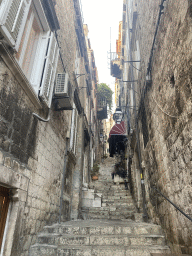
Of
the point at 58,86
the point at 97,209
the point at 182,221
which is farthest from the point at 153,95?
the point at 97,209

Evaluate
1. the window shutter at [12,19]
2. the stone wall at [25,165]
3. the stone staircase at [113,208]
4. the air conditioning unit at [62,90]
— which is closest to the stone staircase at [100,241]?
the stone wall at [25,165]

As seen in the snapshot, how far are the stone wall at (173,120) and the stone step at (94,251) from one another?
1.62 feet

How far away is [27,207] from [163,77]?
13.0ft

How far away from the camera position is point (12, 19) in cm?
296

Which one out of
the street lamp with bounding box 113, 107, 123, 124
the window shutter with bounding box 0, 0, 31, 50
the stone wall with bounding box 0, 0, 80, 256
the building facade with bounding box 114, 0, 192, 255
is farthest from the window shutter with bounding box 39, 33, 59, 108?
the street lamp with bounding box 113, 107, 123, 124

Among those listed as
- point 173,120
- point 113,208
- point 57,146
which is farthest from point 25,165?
point 113,208

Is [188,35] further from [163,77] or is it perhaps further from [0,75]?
[0,75]

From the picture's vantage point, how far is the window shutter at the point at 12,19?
2.73 m

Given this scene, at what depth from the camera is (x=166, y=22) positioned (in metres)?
3.87

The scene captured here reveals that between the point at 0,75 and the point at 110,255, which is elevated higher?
the point at 0,75

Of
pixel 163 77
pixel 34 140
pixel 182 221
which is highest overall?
pixel 163 77

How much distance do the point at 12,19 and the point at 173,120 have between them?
3310 mm

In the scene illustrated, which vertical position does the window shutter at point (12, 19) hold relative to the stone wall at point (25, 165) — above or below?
above

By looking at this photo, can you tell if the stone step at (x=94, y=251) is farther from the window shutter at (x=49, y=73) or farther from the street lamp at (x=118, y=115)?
the street lamp at (x=118, y=115)
